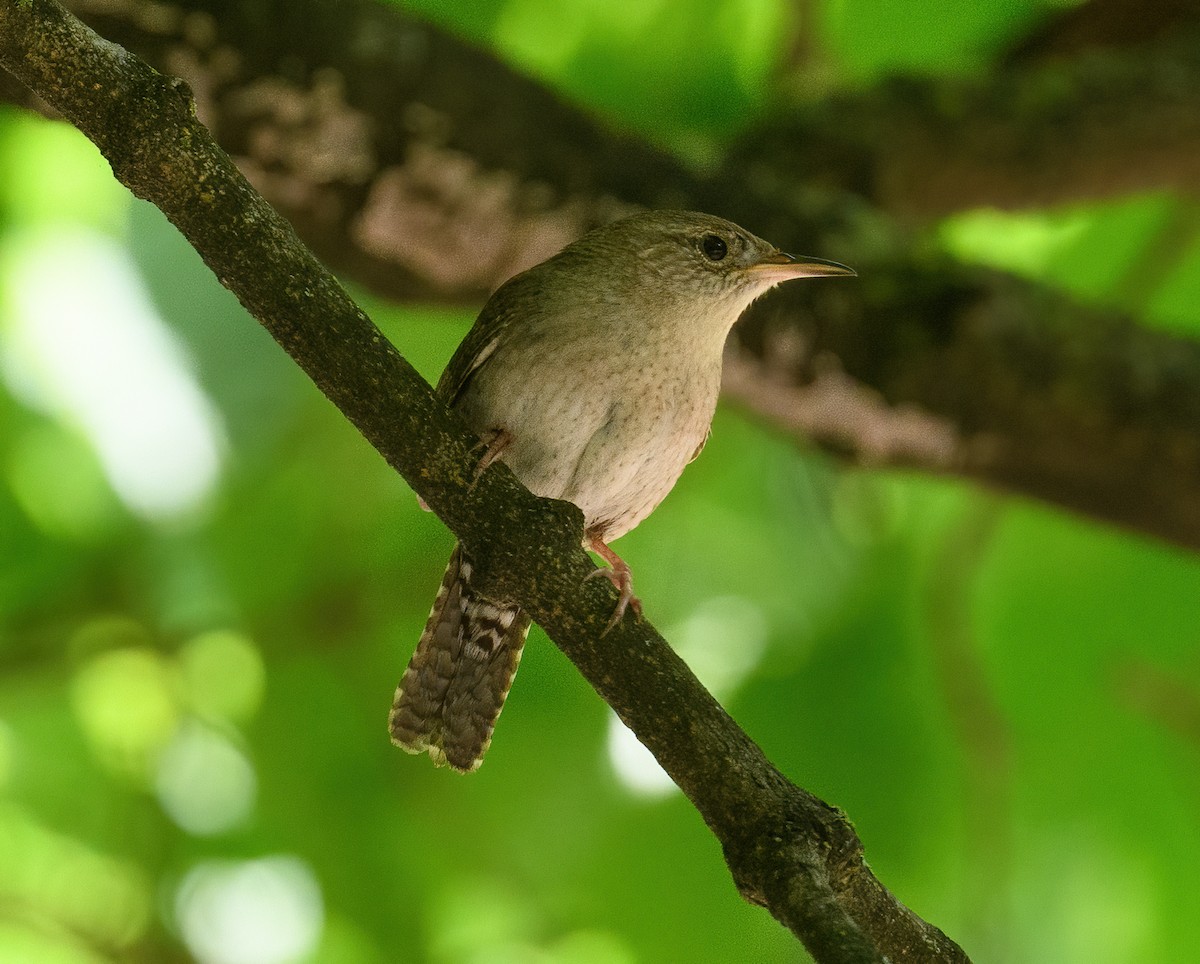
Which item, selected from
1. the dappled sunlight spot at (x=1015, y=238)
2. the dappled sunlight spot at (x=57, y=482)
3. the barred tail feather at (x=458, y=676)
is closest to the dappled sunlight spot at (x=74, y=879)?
the dappled sunlight spot at (x=57, y=482)

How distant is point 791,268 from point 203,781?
215 cm

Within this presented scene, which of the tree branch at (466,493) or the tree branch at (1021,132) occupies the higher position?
the tree branch at (1021,132)

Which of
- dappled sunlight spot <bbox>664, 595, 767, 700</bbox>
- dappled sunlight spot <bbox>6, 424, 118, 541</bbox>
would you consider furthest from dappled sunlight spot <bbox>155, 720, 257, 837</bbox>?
dappled sunlight spot <bbox>664, 595, 767, 700</bbox>

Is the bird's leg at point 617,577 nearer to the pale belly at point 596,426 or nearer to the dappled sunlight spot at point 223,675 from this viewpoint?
the pale belly at point 596,426

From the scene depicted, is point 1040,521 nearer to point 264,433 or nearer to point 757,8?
point 757,8

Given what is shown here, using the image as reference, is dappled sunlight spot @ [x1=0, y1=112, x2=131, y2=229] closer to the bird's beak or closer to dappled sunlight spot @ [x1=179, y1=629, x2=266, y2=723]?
dappled sunlight spot @ [x1=179, y1=629, x2=266, y2=723]

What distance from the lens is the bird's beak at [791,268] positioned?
2920mm

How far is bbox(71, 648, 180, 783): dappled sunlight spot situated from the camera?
141 inches

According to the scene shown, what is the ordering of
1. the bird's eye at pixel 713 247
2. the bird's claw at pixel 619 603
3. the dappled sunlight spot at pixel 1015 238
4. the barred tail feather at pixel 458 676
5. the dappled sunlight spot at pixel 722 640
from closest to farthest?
1. the bird's claw at pixel 619 603
2. the barred tail feather at pixel 458 676
3. the bird's eye at pixel 713 247
4. the dappled sunlight spot at pixel 722 640
5. the dappled sunlight spot at pixel 1015 238

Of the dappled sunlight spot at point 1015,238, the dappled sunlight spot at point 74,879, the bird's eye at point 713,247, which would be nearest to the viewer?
the bird's eye at point 713,247

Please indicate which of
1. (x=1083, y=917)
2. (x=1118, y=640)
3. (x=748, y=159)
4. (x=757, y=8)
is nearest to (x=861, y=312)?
(x=748, y=159)

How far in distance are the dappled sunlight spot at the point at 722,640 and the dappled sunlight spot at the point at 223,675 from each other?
1202 millimetres

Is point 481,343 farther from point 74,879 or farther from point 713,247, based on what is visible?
point 74,879

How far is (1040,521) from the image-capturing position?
4.28m
